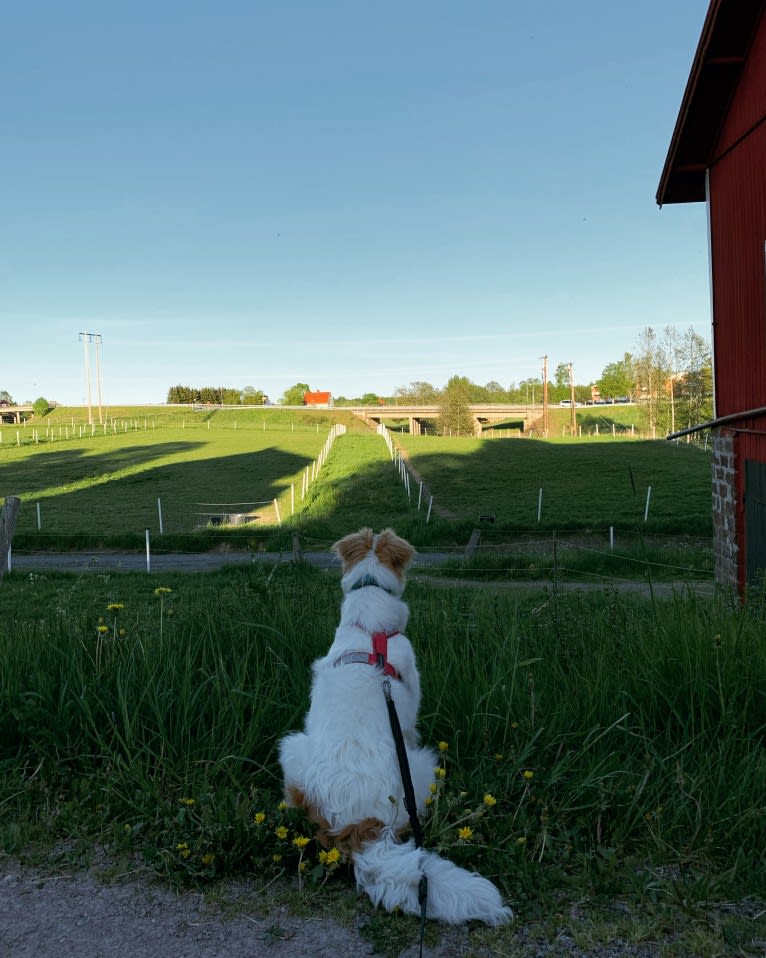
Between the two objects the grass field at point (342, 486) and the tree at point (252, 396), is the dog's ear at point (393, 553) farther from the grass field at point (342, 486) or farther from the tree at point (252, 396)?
the tree at point (252, 396)

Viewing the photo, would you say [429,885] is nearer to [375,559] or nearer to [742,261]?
[375,559]

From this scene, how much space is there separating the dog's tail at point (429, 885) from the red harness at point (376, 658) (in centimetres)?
82

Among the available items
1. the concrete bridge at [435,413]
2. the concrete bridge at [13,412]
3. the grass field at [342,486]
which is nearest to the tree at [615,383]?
the concrete bridge at [435,413]

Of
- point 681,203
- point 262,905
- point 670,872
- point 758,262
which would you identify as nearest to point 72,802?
point 262,905

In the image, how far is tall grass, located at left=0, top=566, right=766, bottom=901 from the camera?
3244 mm

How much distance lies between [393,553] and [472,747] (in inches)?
46.9

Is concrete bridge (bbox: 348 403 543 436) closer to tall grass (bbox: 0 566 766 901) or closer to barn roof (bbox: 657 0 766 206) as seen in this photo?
barn roof (bbox: 657 0 766 206)

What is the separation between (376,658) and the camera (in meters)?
3.62

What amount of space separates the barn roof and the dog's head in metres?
9.85

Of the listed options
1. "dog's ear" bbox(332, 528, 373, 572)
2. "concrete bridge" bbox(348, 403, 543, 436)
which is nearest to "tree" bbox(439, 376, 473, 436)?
"concrete bridge" bbox(348, 403, 543, 436)

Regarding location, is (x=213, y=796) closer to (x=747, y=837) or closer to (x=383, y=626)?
(x=383, y=626)

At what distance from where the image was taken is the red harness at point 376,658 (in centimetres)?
360

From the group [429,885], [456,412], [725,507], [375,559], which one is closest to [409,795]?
[429,885]

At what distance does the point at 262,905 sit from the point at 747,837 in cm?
215
